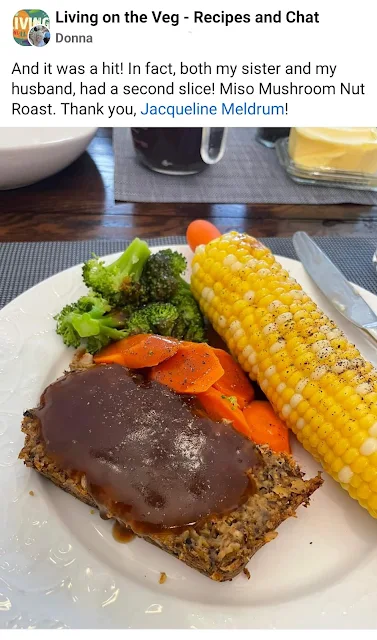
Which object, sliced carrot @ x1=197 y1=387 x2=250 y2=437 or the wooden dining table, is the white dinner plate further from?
the wooden dining table

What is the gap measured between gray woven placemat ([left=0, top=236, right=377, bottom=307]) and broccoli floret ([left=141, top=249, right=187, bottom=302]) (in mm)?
657

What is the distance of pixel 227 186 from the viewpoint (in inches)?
168

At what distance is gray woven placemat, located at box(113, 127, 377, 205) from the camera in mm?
4102

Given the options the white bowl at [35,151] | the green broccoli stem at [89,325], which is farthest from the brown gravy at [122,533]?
the white bowl at [35,151]

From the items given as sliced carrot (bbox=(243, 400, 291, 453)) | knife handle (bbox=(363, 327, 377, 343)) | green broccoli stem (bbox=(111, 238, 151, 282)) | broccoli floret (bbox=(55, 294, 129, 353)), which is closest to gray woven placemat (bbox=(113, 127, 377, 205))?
green broccoli stem (bbox=(111, 238, 151, 282))

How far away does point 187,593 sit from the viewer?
5.81ft

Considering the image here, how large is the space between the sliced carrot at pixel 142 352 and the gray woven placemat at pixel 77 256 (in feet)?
3.09

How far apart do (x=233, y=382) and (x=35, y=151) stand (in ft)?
7.67

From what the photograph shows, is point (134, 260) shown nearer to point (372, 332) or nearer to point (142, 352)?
point (142, 352)

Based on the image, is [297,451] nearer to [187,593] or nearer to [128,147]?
[187,593]

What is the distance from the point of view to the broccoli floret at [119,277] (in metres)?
2.69
